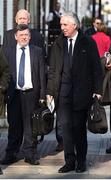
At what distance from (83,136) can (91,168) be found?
0.52 m

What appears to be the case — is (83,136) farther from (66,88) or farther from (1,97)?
(1,97)

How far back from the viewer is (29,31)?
8281 millimetres

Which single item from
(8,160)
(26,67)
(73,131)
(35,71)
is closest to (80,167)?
(73,131)

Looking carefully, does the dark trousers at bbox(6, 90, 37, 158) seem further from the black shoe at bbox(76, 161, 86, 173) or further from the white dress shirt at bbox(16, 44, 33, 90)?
the black shoe at bbox(76, 161, 86, 173)

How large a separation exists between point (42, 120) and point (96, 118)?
2.28 feet

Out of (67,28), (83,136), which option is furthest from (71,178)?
(67,28)

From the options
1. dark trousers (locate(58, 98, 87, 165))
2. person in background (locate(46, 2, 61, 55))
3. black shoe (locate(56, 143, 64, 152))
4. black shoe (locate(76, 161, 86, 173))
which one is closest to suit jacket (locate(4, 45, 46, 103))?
dark trousers (locate(58, 98, 87, 165))

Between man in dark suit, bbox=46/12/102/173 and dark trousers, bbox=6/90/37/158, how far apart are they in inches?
16.3

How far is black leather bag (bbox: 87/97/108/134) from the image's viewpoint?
780cm

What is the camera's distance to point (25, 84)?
813cm

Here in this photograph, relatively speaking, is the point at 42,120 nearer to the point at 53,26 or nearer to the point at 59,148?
the point at 59,148

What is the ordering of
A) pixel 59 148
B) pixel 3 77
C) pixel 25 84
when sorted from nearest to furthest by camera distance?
pixel 3 77 → pixel 25 84 → pixel 59 148

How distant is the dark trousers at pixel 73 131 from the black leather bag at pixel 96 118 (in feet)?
0.36

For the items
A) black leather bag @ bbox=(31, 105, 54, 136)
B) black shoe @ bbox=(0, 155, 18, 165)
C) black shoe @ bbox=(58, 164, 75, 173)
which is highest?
black leather bag @ bbox=(31, 105, 54, 136)
